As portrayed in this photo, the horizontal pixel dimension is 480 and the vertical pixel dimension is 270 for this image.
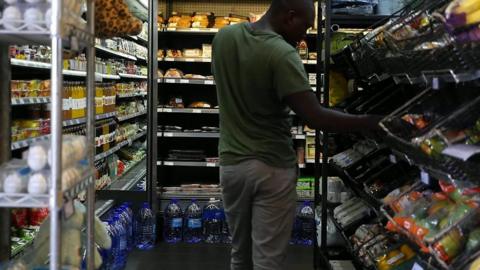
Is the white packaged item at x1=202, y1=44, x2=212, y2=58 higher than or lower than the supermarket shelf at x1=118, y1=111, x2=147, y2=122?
higher

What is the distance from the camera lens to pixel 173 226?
5906 millimetres

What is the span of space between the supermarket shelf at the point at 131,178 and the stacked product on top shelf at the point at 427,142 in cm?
312

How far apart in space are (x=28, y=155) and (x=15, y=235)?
8.29 feet

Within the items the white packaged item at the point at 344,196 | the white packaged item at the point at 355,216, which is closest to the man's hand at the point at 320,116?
the white packaged item at the point at 355,216

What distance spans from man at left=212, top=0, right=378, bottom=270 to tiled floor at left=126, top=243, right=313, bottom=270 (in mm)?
2227

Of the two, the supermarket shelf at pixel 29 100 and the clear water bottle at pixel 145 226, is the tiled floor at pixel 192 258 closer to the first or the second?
the clear water bottle at pixel 145 226

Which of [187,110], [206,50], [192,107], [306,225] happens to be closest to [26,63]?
[187,110]

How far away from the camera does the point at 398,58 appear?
256 cm

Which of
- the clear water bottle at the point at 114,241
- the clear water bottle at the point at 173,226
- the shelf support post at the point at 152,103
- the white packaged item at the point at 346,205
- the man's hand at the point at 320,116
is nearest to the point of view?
the man's hand at the point at 320,116

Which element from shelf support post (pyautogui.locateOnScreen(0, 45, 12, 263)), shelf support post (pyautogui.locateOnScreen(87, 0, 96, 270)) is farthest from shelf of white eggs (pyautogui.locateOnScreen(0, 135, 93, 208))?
shelf support post (pyautogui.locateOnScreen(0, 45, 12, 263))

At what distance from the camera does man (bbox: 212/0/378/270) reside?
2.72m

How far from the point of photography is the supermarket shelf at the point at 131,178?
600cm

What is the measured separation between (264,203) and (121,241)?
257 centimetres

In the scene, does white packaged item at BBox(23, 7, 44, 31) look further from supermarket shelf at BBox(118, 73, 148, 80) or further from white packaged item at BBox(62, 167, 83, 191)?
supermarket shelf at BBox(118, 73, 148, 80)
